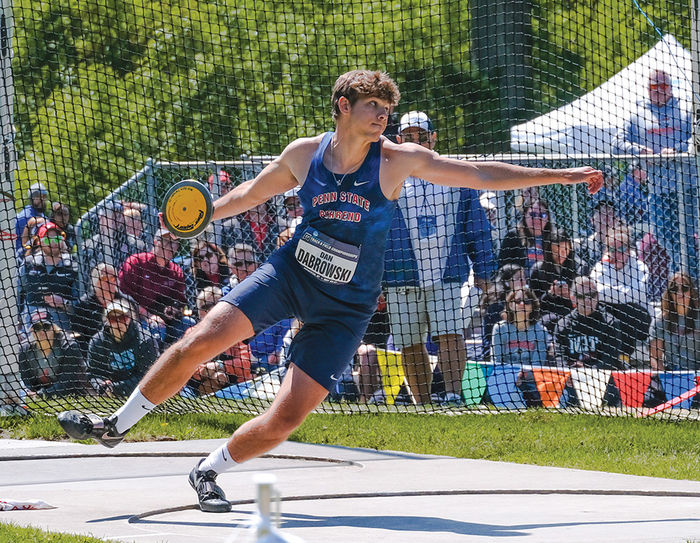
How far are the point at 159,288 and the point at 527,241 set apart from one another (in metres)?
3.24

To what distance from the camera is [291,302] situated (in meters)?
5.57

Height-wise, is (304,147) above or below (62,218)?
above

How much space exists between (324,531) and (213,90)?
39.0 ft

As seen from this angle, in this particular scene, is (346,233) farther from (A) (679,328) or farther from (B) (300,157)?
(A) (679,328)

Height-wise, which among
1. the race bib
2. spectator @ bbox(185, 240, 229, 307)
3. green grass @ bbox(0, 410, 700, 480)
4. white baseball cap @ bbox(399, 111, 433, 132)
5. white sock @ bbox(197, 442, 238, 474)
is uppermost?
white baseball cap @ bbox(399, 111, 433, 132)

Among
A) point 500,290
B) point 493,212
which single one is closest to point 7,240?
point 500,290

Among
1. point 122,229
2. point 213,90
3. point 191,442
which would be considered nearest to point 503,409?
point 191,442

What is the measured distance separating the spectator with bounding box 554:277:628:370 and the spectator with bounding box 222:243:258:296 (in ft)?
8.89

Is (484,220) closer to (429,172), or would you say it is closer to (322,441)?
(322,441)

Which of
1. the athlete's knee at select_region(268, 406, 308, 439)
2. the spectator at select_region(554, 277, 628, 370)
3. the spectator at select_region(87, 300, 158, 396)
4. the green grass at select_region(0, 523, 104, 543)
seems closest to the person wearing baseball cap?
the spectator at select_region(554, 277, 628, 370)

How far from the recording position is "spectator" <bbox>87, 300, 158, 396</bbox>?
984 centimetres

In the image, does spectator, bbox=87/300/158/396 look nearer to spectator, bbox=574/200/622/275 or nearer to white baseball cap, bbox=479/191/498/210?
white baseball cap, bbox=479/191/498/210

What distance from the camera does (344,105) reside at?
564cm

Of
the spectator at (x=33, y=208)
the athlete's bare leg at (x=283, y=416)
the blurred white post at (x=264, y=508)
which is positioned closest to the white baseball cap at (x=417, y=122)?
the spectator at (x=33, y=208)
